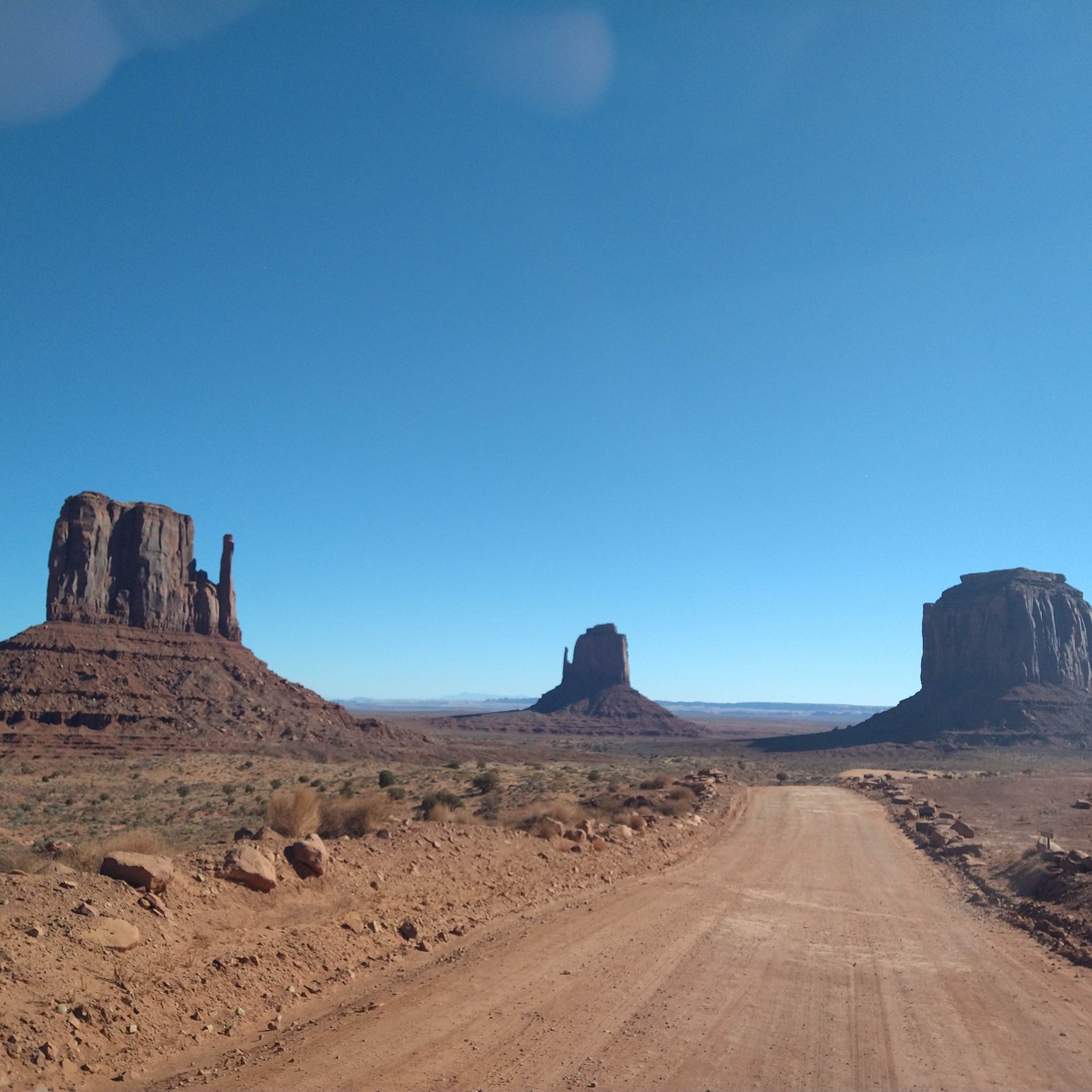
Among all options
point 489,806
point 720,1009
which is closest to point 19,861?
point 720,1009

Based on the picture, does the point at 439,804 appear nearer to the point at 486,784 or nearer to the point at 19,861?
the point at 486,784

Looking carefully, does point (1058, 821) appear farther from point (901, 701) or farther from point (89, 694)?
point (901, 701)

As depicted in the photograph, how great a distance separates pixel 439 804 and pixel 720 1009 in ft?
45.2

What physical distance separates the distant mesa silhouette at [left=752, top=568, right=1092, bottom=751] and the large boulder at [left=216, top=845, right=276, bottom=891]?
325ft

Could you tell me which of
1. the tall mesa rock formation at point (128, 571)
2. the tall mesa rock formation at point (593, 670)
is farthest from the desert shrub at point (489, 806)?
the tall mesa rock formation at point (593, 670)

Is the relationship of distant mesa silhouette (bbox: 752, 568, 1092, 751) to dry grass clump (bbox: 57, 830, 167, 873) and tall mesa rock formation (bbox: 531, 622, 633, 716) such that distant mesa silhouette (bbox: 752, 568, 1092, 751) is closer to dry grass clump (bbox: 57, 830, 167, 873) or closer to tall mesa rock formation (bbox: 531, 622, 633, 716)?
tall mesa rock formation (bbox: 531, 622, 633, 716)

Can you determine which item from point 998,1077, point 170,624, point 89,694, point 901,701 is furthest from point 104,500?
point 901,701

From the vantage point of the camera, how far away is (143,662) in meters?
71.2

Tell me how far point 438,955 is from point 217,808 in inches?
797

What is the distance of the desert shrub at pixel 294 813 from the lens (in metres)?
14.4

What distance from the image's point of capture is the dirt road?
7.36 m

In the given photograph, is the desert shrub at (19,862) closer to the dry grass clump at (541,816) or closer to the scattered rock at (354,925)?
the scattered rock at (354,925)

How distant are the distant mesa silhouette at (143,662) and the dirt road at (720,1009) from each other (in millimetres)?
54878

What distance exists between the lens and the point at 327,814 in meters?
16.6
